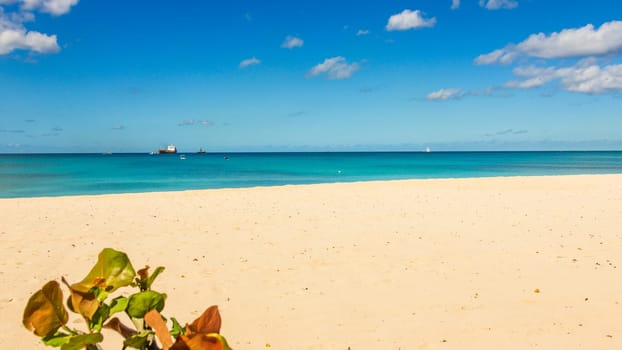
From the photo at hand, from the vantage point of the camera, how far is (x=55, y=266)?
852cm

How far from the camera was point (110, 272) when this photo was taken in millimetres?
897

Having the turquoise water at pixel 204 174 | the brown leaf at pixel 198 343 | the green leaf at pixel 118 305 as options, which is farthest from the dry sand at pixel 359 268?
the turquoise water at pixel 204 174

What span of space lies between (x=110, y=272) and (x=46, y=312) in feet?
0.40

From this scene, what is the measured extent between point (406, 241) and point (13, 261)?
778cm

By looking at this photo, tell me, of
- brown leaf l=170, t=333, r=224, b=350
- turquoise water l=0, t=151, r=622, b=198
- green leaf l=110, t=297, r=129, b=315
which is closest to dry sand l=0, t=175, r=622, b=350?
green leaf l=110, t=297, r=129, b=315

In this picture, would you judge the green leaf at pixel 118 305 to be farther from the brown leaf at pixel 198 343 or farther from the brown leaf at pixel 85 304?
the brown leaf at pixel 198 343

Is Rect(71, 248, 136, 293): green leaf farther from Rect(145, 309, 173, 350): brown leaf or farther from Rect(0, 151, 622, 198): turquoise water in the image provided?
Rect(0, 151, 622, 198): turquoise water

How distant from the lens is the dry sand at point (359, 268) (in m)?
5.75

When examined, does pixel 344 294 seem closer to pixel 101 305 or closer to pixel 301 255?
pixel 301 255

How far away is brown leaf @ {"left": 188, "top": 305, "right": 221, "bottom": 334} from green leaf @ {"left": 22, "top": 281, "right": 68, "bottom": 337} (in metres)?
0.25

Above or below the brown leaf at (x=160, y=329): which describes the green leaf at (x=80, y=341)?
below

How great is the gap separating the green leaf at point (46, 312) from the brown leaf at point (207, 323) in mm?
255

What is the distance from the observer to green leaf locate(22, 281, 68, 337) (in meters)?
0.83

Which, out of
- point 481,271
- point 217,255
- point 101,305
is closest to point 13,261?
point 217,255
